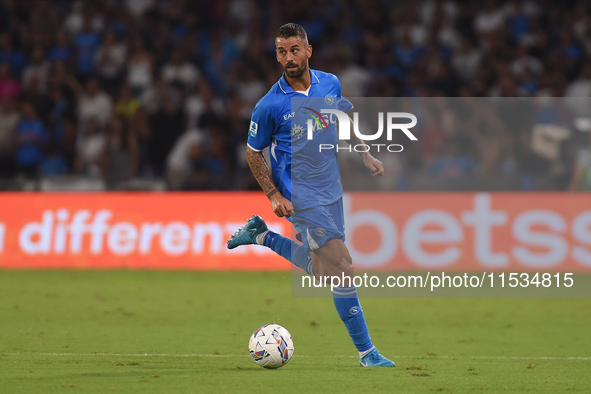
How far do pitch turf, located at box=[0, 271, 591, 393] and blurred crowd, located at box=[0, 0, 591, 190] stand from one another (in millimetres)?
2984

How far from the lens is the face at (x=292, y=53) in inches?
235

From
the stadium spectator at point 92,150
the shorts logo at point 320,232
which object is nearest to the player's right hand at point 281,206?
the shorts logo at point 320,232

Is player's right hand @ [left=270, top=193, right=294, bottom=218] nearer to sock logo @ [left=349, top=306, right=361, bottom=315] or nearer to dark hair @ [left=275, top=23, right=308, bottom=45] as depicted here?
sock logo @ [left=349, top=306, right=361, bottom=315]

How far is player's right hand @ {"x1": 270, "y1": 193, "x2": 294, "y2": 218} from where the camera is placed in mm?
5926

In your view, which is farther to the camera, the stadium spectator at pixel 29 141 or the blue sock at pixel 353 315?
the stadium spectator at pixel 29 141

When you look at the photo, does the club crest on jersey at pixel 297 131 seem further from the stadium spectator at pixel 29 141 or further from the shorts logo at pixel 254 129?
the stadium spectator at pixel 29 141

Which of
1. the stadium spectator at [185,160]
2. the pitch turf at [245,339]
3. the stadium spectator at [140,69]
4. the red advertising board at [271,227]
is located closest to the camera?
the pitch turf at [245,339]

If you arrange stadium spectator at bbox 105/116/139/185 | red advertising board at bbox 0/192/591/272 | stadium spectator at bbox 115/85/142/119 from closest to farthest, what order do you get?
red advertising board at bbox 0/192/591/272, stadium spectator at bbox 105/116/139/185, stadium spectator at bbox 115/85/142/119

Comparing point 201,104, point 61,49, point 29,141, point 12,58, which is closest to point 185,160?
point 201,104

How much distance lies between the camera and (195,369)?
19.1 ft

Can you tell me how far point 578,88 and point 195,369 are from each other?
1019cm

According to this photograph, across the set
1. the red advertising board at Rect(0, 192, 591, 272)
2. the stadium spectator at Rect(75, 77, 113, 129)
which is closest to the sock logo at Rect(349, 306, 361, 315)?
the red advertising board at Rect(0, 192, 591, 272)

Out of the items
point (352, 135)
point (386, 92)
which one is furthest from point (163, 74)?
point (352, 135)

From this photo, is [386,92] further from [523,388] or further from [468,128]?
[523,388]
